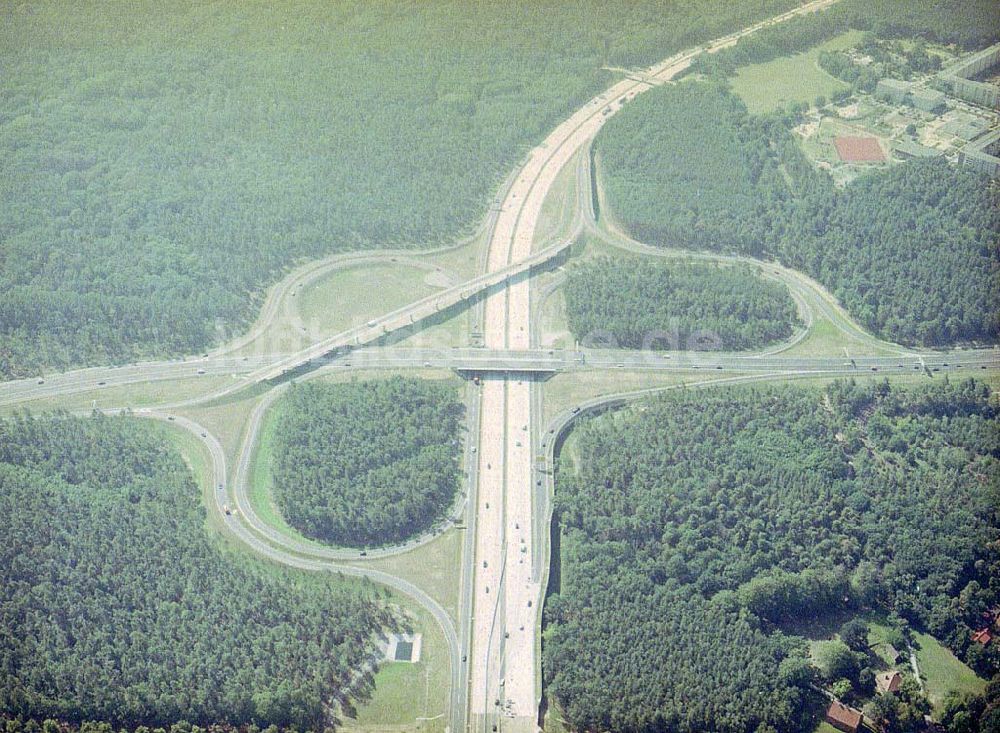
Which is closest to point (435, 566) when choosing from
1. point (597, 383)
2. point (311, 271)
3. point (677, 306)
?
point (597, 383)

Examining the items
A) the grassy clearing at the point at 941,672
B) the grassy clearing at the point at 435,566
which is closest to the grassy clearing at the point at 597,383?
the grassy clearing at the point at 435,566

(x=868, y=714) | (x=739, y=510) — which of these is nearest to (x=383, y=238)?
(x=739, y=510)

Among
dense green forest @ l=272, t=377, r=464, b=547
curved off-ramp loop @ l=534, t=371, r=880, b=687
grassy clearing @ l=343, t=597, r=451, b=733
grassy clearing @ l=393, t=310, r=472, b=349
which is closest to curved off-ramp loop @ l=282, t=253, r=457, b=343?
grassy clearing @ l=393, t=310, r=472, b=349

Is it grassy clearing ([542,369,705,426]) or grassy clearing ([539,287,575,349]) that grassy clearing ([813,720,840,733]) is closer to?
grassy clearing ([542,369,705,426])

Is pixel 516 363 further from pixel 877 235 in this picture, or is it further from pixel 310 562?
pixel 877 235

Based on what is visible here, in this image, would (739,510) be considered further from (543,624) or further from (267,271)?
(267,271)

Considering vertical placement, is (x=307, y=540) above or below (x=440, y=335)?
below

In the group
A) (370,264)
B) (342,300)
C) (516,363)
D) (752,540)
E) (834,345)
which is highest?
(370,264)
